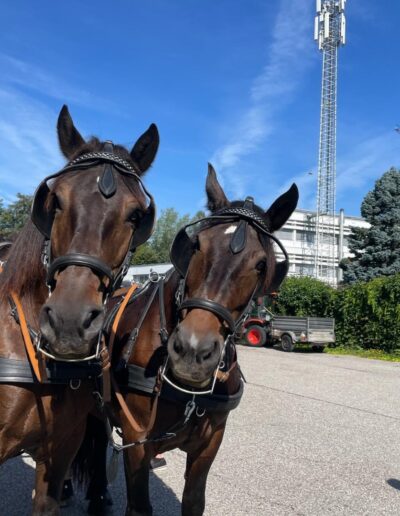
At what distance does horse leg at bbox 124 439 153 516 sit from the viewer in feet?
8.87

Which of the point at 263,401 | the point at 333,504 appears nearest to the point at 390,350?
the point at 263,401

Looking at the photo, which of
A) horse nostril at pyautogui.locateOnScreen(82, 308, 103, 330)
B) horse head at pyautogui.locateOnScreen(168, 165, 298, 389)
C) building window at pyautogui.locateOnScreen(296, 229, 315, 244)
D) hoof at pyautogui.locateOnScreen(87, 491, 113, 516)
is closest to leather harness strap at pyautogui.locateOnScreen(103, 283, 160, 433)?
horse head at pyautogui.locateOnScreen(168, 165, 298, 389)

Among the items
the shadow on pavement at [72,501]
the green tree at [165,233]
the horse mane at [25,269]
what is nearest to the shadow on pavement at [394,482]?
the shadow on pavement at [72,501]

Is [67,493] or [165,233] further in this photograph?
[165,233]

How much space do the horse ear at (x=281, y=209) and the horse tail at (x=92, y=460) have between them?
7.34 feet

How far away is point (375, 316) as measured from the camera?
17.0 meters

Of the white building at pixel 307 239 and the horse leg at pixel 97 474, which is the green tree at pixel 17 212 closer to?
the white building at pixel 307 239

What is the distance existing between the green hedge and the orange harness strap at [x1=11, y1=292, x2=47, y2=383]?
619 inches

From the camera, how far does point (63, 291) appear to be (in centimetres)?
192

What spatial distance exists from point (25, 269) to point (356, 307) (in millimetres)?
16898

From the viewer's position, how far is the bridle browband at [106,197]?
6.57 feet

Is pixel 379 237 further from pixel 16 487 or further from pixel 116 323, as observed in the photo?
pixel 116 323

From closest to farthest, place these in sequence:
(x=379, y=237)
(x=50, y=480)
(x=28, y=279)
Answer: (x=28, y=279)
(x=50, y=480)
(x=379, y=237)

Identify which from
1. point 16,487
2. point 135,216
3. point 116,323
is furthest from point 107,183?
point 16,487
